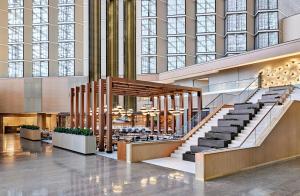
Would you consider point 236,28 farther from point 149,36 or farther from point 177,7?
point 149,36

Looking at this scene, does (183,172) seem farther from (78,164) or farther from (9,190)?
(9,190)

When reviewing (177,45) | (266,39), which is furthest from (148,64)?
(266,39)

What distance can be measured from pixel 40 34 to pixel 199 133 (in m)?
27.9

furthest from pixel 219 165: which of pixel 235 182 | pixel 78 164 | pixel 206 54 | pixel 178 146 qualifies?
pixel 206 54

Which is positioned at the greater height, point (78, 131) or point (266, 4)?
point (266, 4)

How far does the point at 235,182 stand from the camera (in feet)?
27.9

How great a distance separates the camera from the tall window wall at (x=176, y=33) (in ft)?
115

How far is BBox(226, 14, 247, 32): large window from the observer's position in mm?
34844

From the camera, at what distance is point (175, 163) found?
11.5m

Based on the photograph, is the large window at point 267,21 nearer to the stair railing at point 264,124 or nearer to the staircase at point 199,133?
the staircase at point 199,133

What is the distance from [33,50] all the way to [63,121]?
9457 millimetres

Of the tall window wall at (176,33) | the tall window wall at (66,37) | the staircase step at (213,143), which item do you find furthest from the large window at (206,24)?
the staircase step at (213,143)

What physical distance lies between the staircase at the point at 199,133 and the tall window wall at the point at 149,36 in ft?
61.7

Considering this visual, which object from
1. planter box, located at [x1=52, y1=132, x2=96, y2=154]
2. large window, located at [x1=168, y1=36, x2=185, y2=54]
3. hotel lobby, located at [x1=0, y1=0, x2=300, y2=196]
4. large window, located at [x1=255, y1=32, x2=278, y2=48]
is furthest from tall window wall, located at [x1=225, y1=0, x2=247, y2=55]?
planter box, located at [x1=52, y1=132, x2=96, y2=154]
